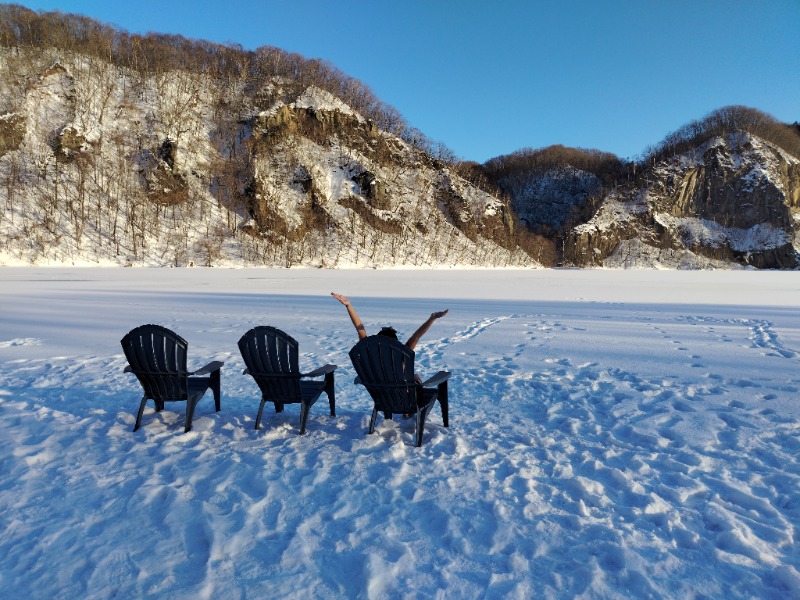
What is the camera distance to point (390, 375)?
3.80 meters

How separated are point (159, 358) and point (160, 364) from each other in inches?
2.3

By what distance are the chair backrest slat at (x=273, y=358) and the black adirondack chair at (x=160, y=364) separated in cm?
54

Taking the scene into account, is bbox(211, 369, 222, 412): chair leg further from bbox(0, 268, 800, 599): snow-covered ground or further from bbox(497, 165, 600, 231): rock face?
bbox(497, 165, 600, 231): rock face

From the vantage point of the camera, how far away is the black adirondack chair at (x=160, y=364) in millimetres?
4059

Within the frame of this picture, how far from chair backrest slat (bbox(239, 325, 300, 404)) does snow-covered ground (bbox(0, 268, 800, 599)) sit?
45 cm

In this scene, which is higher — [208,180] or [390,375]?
[208,180]

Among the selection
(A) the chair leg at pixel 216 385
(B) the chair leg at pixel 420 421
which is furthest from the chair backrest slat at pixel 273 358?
(B) the chair leg at pixel 420 421

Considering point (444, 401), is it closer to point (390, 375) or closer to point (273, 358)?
point (390, 375)

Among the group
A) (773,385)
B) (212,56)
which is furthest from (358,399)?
(212,56)

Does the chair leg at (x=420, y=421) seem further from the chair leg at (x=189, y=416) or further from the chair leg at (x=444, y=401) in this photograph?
the chair leg at (x=189, y=416)

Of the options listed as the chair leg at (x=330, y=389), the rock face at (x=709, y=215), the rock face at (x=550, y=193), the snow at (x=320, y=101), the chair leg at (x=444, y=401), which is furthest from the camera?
the rock face at (x=550, y=193)

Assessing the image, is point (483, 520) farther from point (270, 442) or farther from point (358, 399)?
point (358, 399)

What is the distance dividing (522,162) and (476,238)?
158ft

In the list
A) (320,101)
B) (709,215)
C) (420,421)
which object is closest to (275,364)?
(420,421)
